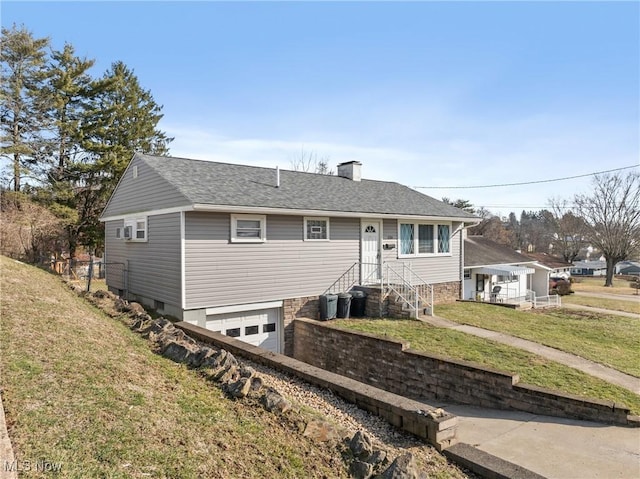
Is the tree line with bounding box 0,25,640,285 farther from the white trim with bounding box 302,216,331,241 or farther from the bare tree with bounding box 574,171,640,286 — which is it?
the bare tree with bounding box 574,171,640,286

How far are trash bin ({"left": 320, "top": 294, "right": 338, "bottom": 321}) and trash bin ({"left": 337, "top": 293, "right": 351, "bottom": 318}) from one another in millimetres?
182

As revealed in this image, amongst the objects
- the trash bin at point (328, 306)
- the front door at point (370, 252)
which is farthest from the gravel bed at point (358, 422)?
the front door at point (370, 252)

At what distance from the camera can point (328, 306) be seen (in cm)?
1225

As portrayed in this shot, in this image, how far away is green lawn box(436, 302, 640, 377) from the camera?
973 cm

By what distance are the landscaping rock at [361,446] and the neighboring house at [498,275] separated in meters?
17.7

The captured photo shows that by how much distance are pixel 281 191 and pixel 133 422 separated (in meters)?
9.89

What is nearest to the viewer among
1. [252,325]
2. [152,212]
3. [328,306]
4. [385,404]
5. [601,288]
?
[385,404]

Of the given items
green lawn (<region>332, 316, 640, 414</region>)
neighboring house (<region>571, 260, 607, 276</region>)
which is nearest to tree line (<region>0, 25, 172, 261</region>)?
green lawn (<region>332, 316, 640, 414</region>)

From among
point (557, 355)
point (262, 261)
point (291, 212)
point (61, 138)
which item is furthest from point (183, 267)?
point (61, 138)

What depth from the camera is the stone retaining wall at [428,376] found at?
6.70 metres

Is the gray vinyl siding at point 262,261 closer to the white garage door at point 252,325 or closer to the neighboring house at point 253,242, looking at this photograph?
the neighboring house at point 253,242

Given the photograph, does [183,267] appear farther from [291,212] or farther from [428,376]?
[428,376]

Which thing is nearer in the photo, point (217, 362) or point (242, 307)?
point (217, 362)

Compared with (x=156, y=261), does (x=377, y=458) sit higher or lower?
lower
